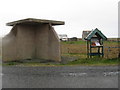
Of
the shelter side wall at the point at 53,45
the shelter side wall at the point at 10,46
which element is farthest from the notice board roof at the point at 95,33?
the shelter side wall at the point at 10,46

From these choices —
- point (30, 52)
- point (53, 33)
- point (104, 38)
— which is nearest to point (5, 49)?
point (30, 52)

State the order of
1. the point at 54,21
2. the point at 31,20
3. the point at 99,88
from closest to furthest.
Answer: the point at 99,88 → the point at 31,20 → the point at 54,21

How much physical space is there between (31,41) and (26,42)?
0.72 meters

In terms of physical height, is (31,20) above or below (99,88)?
above

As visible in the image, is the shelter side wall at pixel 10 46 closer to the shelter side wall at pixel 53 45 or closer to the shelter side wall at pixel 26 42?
the shelter side wall at pixel 26 42

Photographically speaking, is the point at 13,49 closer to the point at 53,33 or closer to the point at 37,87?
the point at 53,33

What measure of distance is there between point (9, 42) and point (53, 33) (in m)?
3.69

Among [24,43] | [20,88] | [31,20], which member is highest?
[31,20]

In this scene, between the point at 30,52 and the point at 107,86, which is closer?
the point at 107,86

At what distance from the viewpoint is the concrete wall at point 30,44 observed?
65.8 ft

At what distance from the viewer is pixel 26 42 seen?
2098cm

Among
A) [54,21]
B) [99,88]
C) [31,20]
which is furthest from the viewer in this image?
[54,21]

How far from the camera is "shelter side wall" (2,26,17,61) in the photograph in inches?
790

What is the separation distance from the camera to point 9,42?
66.4ft
